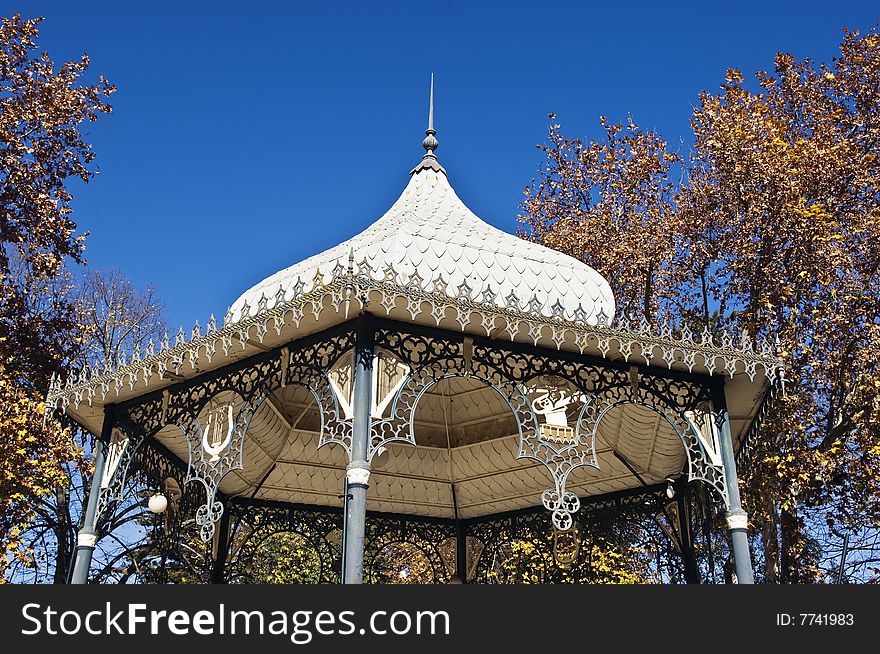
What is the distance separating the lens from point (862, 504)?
677 inches

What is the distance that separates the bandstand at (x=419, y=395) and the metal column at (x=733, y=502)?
26 mm

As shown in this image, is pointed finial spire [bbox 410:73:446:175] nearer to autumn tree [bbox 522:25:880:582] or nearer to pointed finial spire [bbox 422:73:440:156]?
pointed finial spire [bbox 422:73:440:156]

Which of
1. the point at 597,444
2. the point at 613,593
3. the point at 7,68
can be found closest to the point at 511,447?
the point at 597,444

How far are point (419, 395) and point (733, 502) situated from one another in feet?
13.7

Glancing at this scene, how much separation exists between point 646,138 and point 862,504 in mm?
11126

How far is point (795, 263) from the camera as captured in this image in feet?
61.3

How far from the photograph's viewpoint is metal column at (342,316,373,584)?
9.16 metres

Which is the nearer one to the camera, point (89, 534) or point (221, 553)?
point (89, 534)

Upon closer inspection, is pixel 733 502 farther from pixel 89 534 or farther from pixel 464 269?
pixel 89 534

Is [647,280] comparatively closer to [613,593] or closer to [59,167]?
[59,167]

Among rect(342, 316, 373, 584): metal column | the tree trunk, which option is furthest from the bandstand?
the tree trunk

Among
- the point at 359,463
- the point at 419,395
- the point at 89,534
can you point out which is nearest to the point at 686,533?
the point at 419,395

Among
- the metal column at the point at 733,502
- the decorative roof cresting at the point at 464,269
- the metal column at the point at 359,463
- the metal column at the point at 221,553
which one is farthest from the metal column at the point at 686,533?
the metal column at the point at 221,553

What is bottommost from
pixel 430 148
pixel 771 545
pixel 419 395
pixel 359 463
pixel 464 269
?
pixel 359 463
